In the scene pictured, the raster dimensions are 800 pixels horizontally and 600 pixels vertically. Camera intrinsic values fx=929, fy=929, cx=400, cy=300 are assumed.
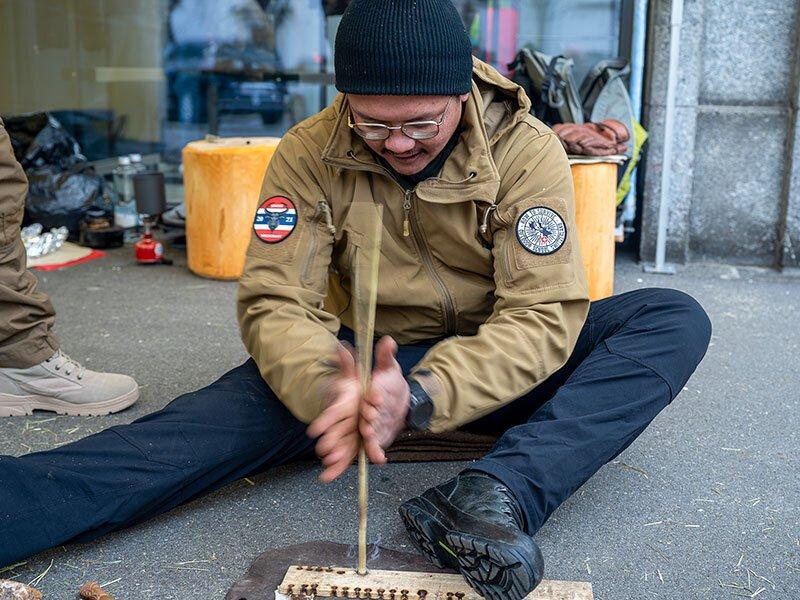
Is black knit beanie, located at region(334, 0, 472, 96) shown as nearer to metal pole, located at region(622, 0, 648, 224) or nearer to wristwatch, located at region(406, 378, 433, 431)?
wristwatch, located at region(406, 378, 433, 431)

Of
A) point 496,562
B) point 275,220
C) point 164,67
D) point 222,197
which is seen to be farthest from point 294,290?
point 164,67

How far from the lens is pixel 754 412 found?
9.45ft

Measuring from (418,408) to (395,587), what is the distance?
364mm

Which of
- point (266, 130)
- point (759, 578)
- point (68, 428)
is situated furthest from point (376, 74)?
point (266, 130)

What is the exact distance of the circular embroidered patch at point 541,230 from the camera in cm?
202

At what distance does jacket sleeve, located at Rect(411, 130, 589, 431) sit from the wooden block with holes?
0.30m

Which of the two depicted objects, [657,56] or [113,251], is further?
[113,251]

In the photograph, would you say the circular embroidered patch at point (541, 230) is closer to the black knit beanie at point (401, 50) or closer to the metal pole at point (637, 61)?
the black knit beanie at point (401, 50)

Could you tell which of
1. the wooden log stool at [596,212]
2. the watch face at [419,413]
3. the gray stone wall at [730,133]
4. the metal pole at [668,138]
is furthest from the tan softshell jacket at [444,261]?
the gray stone wall at [730,133]

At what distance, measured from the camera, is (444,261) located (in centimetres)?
221

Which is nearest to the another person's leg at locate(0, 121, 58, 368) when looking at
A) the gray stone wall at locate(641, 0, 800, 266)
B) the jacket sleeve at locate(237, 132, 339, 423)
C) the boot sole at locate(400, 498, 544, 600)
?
the jacket sleeve at locate(237, 132, 339, 423)

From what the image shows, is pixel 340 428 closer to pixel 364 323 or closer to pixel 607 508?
pixel 364 323

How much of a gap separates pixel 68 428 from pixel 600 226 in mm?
2364

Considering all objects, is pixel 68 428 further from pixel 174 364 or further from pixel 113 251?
pixel 113 251
